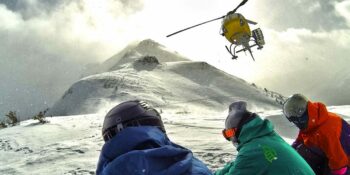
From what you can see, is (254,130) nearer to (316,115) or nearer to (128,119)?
(128,119)

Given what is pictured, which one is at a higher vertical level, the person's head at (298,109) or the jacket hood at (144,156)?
the jacket hood at (144,156)

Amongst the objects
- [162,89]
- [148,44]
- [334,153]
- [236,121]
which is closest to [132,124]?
[236,121]

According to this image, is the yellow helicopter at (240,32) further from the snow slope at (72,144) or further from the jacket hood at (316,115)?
the jacket hood at (316,115)

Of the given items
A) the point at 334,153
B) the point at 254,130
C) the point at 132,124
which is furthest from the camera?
the point at 334,153

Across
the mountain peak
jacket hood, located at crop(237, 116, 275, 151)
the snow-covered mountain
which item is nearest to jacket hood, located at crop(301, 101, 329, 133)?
jacket hood, located at crop(237, 116, 275, 151)

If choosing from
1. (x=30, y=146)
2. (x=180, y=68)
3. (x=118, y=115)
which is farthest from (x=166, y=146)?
(x=180, y=68)

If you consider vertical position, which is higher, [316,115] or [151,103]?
[316,115]

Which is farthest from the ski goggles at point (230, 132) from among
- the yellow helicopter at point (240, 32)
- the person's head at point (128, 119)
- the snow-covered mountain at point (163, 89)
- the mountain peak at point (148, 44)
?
the mountain peak at point (148, 44)
